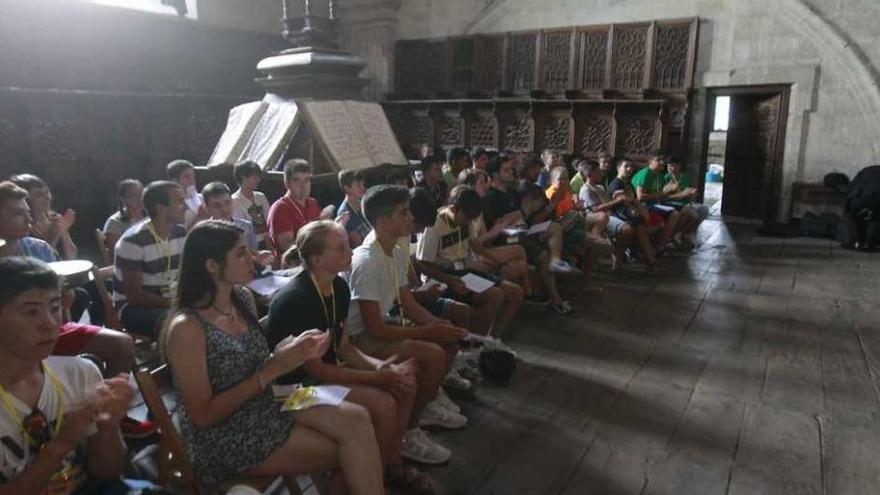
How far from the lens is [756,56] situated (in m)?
7.63

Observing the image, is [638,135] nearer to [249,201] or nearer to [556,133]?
[556,133]

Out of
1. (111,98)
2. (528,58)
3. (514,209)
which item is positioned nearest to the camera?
(514,209)

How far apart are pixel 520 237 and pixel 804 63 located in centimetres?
557

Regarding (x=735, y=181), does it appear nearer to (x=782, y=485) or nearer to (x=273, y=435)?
(x=782, y=485)

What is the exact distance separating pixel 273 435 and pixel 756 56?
8.34m

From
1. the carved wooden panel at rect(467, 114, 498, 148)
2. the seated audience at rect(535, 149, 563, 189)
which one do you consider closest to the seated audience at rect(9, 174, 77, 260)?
the seated audience at rect(535, 149, 563, 189)

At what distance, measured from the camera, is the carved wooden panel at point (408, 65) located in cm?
1019

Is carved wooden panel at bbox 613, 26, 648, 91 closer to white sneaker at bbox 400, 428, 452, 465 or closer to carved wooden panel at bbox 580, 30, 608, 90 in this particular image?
carved wooden panel at bbox 580, 30, 608, 90

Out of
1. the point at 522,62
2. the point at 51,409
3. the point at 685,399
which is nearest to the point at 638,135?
the point at 522,62

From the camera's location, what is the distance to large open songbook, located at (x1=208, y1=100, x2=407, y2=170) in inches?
182

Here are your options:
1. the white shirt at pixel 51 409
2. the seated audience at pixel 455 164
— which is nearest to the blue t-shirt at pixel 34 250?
the white shirt at pixel 51 409

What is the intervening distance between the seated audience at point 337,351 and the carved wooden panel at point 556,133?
7182 millimetres

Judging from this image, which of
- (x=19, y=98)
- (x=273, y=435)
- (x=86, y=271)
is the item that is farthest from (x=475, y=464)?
(x=19, y=98)

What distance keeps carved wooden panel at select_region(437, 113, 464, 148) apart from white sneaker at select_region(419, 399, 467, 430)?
23.9 ft
